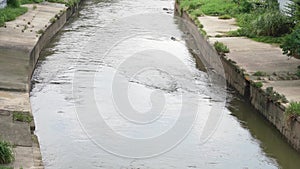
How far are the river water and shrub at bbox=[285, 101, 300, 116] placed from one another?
83 cm

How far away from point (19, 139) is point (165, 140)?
366 centimetres

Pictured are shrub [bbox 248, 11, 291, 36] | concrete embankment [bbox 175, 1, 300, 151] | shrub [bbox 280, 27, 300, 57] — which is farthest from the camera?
shrub [bbox 248, 11, 291, 36]

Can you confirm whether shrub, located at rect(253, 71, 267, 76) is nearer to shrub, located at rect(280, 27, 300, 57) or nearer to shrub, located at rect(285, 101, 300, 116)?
shrub, located at rect(280, 27, 300, 57)

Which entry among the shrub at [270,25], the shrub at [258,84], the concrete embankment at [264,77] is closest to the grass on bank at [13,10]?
the concrete embankment at [264,77]

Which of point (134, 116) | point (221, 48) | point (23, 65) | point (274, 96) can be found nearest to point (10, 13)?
point (23, 65)

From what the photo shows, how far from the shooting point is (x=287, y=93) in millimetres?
15180

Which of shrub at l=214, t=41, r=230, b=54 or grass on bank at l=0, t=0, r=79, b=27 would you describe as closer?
shrub at l=214, t=41, r=230, b=54

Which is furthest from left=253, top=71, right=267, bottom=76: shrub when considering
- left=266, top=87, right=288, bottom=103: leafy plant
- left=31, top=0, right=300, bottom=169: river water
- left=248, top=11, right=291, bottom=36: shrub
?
left=248, top=11, right=291, bottom=36: shrub

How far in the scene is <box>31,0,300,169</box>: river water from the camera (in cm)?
1274

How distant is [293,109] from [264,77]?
345 centimetres

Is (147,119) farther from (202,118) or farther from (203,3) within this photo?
(203,3)

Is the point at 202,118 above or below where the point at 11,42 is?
below

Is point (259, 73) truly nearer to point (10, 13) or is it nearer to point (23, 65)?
point (23, 65)

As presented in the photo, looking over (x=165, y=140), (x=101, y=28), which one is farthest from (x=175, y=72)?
(x=101, y=28)
